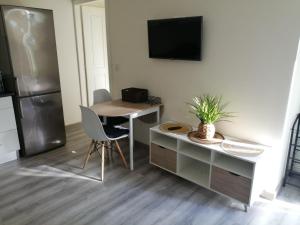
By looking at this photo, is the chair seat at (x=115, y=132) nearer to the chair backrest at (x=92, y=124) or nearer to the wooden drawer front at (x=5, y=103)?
the chair backrest at (x=92, y=124)

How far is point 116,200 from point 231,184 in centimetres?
112

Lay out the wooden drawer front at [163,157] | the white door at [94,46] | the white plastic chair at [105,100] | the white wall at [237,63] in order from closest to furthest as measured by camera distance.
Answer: the white wall at [237,63], the wooden drawer front at [163,157], the white plastic chair at [105,100], the white door at [94,46]

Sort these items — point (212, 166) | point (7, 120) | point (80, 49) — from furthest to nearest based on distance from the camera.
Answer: point (80, 49) < point (7, 120) < point (212, 166)

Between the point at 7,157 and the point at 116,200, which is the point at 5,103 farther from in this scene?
the point at 116,200

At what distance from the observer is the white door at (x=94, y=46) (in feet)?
14.6

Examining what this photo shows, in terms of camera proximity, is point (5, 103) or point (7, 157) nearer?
point (5, 103)

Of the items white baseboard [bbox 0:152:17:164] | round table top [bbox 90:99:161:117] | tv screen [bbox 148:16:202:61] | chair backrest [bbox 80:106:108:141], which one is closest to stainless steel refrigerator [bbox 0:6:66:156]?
white baseboard [bbox 0:152:17:164]

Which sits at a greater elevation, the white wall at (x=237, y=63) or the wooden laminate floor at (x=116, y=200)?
the white wall at (x=237, y=63)

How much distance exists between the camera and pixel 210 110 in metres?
2.43

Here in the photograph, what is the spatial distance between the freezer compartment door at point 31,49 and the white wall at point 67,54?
2.83 feet

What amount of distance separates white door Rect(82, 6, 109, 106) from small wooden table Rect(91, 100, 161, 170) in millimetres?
1702

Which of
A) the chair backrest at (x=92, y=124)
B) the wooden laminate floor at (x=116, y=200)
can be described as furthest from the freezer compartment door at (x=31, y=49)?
the wooden laminate floor at (x=116, y=200)

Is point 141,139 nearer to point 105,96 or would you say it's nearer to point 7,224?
point 105,96

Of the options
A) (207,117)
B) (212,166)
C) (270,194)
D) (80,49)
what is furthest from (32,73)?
(270,194)
